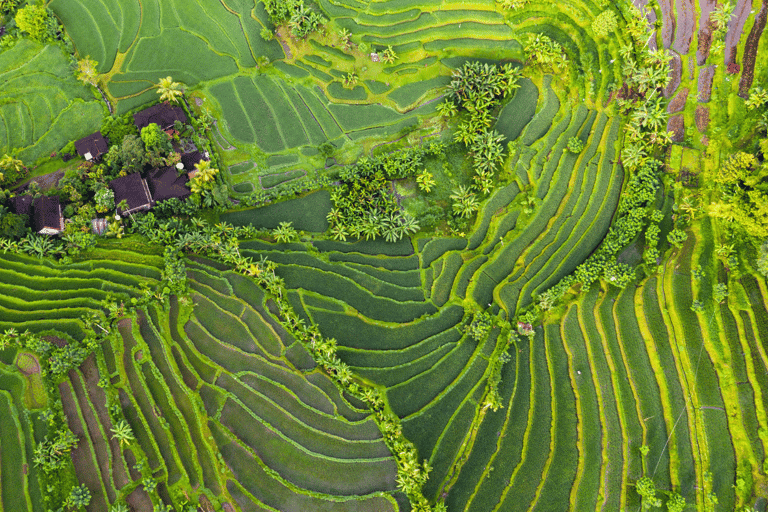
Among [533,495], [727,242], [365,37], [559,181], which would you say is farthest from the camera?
[365,37]

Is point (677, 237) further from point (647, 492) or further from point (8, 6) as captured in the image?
point (8, 6)

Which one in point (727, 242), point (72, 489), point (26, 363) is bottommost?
point (72, 489)

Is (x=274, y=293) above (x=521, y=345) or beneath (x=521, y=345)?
above

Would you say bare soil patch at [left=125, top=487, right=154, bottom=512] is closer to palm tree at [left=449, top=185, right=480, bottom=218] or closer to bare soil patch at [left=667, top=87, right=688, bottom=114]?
palm tree at [left=449, top=185, right=480, bottom=218]

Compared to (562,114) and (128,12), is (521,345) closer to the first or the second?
(562,114)

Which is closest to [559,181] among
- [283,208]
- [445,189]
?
[445,189]

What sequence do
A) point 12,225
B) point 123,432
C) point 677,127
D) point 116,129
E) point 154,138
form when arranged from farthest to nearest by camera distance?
1. point 116,129
2. point 677,127
3. point 154,138
4. point 12,225
5. point 123,432

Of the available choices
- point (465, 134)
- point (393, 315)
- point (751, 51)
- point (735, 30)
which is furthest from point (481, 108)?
point (751, 51)
